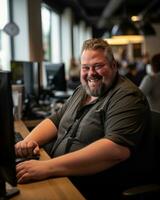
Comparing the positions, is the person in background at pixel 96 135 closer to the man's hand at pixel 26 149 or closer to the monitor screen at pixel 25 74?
the man's hand at pixel 26 149

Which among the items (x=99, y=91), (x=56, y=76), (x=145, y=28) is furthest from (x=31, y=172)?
(x=145, y=28)

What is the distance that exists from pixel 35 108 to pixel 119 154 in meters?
2.90

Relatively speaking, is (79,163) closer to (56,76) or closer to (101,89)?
(101,89)

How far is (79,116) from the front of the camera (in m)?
2.28

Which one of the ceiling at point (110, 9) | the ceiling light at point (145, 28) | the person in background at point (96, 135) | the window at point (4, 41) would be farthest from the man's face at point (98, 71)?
the ceiling light at point (145, 28)

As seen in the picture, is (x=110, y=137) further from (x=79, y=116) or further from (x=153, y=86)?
(x=153, y=86)

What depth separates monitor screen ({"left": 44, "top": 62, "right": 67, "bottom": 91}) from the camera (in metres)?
5.32

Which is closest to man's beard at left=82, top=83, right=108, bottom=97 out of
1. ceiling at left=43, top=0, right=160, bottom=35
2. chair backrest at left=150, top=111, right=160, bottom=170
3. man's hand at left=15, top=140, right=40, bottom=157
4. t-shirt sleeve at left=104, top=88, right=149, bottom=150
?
t-shirt sleeve at left=104, top=88, right=149, bottom=150

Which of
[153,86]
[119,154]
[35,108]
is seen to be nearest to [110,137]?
[119,154]

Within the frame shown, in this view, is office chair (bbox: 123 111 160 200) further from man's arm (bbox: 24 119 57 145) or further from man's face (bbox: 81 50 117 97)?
man's arm (bbox: 24 119 57 145)

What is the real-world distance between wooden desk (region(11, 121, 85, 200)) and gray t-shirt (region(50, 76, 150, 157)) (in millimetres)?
321

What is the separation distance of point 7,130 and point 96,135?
773 millimetres

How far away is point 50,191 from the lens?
1.65 m

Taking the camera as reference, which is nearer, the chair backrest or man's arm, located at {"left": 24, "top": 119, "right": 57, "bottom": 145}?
the chair backrest
